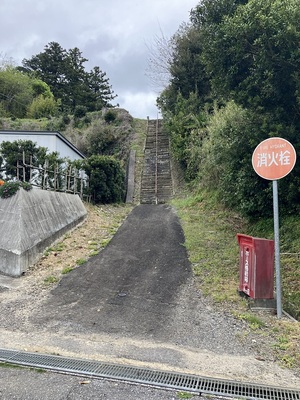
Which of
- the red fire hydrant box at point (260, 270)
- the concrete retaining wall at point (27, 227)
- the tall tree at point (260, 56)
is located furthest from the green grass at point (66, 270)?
the tall tree at point (260, 56)

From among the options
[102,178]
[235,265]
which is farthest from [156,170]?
[235,265]

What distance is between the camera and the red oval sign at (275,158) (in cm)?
473

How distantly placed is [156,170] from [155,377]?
16.2 metres

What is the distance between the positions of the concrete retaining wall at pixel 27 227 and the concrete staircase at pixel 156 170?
22.0 feet

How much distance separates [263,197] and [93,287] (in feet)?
14.0

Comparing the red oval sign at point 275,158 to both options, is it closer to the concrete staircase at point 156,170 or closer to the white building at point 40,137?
the concrete staircase at point 156,170

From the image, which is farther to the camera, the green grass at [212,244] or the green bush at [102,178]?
the green bush at [102,178]

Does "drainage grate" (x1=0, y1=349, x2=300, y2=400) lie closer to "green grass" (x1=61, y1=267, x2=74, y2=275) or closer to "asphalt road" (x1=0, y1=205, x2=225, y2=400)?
"asphalt road" (x1=0, y1=205, x2=225, y2=400)

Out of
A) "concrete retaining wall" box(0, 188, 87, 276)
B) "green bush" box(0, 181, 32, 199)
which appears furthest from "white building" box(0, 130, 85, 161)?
"green bush" box(0, 181, 32, 199)

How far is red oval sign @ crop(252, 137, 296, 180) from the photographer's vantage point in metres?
4.73

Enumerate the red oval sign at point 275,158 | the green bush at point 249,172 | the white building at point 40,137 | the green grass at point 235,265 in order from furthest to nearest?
1. the white building at point 40,137
2. the green bush at point 249,172
3. the red oval sign at point 275,158
4. the green grass at point 235,265

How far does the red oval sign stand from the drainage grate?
289cm

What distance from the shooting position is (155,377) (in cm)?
309

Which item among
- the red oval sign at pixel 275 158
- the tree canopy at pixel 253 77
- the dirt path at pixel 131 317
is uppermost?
the tree canopy at pixel 253 77
